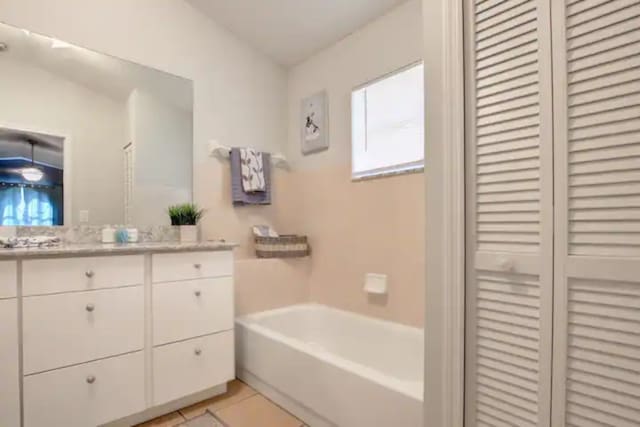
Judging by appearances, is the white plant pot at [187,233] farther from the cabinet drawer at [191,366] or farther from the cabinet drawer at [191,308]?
the cabinet drawer at [191,366]

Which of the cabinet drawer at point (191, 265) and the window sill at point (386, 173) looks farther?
the window sill at point (386, 173)

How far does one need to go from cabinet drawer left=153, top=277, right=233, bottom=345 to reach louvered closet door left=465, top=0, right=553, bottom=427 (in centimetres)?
Result: 135

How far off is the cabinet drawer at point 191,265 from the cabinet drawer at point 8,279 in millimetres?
514

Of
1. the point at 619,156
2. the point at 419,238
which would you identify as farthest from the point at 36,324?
the point at 619,156

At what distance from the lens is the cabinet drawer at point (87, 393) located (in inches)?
53.8

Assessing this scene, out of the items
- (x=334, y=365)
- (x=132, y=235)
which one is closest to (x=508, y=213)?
(x=334, y=365)

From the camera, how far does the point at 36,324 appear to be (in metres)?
1.37

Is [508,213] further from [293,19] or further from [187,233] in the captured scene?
[293,19]

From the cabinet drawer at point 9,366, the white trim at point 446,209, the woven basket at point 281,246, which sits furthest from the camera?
the woven basket at point 281,246

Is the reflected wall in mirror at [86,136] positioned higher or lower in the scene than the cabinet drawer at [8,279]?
higher

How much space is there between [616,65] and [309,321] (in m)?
2.24

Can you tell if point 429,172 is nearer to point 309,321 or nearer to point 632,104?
point 632,104

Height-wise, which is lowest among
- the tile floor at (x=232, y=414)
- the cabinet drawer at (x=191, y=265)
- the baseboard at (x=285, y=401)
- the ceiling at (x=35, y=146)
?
the tile floor at (x=232, y=414)

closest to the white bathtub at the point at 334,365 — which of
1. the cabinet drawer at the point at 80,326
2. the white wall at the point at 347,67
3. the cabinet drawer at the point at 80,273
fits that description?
the cabinet drawer at the point at 80,326
